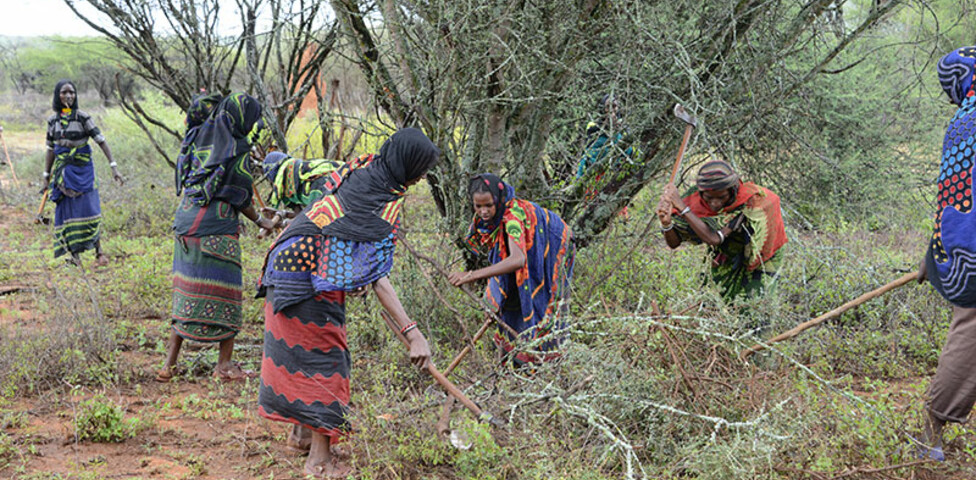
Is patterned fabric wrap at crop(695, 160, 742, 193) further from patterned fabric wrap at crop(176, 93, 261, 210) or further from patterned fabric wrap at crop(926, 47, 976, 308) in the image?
patterned fabric wrap at crop(176, 93, 261, 210)

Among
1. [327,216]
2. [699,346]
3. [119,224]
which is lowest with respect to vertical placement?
[119,224]

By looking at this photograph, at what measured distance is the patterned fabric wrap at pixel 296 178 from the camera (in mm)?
4109

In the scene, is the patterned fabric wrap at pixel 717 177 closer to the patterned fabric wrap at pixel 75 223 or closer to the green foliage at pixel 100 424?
the green foliage at pixel 100 424

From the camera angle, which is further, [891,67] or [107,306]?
[891,67]

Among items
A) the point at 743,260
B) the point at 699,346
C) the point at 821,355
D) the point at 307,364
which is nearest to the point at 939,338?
the point at 821,355

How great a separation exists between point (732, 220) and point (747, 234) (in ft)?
0.35

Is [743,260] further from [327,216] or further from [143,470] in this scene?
[143,470]

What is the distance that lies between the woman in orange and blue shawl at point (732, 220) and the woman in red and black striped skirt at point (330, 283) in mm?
1351

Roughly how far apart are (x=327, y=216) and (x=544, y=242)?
1.38 m

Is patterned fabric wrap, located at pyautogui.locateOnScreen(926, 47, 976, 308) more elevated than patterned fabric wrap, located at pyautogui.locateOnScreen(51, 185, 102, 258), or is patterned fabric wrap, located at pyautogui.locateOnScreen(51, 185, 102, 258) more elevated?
patterned fabric wrap, located at pyautogui.locateOnScreen(926, 47, 976, 308)

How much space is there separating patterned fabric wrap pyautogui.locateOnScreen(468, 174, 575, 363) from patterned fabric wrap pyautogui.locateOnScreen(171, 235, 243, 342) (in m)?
1.63

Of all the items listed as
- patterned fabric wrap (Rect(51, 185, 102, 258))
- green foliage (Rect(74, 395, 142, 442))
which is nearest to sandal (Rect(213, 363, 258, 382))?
green foliage (Rect(74, 395, 142, 442))

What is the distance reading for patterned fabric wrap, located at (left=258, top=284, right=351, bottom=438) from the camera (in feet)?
11.0

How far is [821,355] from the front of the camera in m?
4.77
